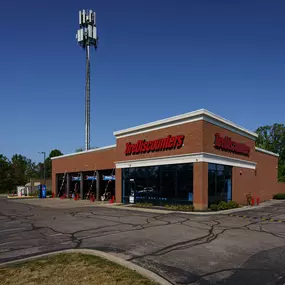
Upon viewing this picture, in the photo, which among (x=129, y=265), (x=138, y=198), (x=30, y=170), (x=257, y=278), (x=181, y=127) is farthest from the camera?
(x=30, y=170)

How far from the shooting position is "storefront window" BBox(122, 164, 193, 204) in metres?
23.6

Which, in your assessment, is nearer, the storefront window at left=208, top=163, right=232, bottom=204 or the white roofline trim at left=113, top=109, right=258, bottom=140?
the white roofline trim at left=113, top=109, right=258, bottom=140

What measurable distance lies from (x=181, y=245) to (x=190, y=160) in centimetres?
1345

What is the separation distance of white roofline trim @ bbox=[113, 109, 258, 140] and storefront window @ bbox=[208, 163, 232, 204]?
351 centimetres

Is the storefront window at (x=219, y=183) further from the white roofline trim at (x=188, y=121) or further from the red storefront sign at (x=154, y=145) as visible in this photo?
the white roofline trim at (x=188, y=121)

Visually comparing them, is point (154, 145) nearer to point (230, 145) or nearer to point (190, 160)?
point (190, 160)

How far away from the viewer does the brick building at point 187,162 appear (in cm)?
2288

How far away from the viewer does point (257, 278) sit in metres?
6.73

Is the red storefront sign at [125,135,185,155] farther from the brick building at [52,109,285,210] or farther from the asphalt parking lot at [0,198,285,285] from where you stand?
the asphalt parking lot at [0,198,285,285]

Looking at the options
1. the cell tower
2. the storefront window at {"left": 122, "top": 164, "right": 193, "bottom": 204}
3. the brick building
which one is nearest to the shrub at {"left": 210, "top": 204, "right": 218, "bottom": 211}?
the brick building

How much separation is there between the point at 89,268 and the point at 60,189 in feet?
136

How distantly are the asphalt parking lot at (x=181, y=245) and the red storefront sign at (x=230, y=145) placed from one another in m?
9.85

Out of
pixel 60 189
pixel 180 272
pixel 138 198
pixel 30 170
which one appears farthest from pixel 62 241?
pixel 30 170

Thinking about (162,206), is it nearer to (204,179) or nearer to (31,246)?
(204,179)
